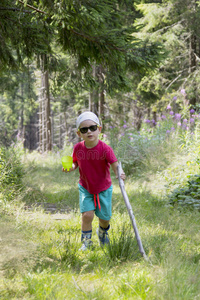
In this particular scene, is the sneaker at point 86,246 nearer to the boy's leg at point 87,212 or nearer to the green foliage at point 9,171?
the boy's leg at point 87,212

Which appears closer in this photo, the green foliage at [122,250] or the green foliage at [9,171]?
the green foliage at [122,250]

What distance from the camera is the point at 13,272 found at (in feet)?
7.75

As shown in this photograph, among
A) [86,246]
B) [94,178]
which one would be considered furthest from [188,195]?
[86,246]

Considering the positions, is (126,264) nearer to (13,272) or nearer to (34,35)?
(13,272)

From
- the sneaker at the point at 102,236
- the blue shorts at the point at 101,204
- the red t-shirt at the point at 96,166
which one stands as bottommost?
the sneaker at the point at 102,236

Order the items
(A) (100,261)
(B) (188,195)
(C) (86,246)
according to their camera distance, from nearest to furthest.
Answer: (A) (100,261), (C) (86,246), (B) (188,195)

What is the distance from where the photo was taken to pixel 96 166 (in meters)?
3.38

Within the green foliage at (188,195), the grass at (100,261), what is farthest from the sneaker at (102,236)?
the green foliage at (188,195)

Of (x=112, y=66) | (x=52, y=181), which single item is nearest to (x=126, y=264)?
(x=112, y=66)

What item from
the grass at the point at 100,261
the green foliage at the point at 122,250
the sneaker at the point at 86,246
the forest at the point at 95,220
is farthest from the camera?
the sneaker at the point at 86,246

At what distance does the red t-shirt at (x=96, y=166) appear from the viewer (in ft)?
11.0

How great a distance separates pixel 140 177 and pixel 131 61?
349 centimetres

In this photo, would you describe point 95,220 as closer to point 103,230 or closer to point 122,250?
point 103,230

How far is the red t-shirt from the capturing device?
335cm
